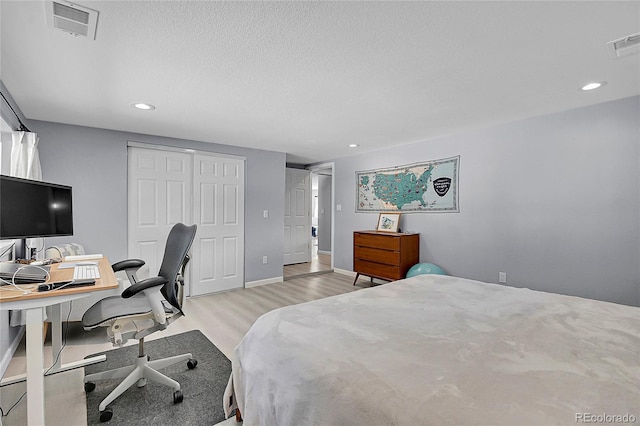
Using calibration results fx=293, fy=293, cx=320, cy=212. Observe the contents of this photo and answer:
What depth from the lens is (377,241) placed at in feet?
14.5

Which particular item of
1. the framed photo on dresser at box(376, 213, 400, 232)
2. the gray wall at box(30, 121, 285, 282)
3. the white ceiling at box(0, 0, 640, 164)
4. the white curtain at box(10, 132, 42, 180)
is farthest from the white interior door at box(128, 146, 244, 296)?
the framed photo on dresser at box(376, 213, 400, 232)

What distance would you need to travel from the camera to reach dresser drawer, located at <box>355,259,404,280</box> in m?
4.16

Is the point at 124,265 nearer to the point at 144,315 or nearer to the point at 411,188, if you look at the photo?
the point at 144,315

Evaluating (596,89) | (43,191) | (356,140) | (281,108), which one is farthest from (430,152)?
(43,191)

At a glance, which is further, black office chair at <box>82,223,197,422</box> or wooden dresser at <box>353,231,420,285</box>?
wooden dresser at <box>353,231,420,285</box>

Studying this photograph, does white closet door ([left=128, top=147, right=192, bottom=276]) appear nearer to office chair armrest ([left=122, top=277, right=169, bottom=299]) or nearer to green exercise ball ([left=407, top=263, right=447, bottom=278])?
office chair armrest ([left=122, top=277, right=169, bottom=299])

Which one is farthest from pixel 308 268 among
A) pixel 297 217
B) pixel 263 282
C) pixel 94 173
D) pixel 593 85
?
pixel 593 85

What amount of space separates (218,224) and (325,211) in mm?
3859

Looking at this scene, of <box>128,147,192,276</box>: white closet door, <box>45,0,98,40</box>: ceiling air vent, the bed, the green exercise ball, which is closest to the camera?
the bed

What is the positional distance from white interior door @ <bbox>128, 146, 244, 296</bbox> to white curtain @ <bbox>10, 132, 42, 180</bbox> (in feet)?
3.71

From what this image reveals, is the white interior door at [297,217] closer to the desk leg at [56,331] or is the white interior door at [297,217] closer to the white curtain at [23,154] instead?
the white curtain at [23,154]

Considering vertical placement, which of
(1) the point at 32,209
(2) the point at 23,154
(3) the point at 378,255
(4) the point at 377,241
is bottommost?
(3) the point at 378,255

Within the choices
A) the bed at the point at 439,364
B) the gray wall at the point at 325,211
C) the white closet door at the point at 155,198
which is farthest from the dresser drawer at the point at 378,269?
the gray wall at the point at 325,211

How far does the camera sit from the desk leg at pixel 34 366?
1.39 meters
